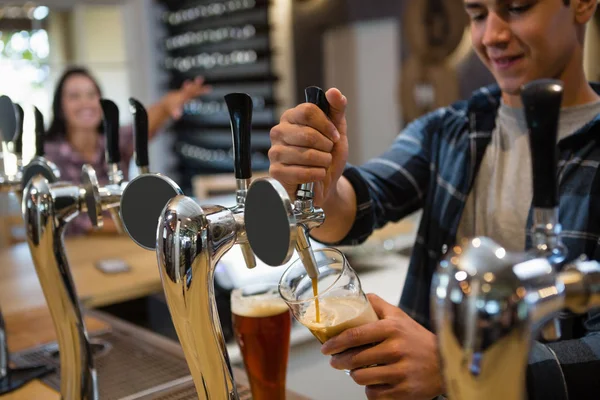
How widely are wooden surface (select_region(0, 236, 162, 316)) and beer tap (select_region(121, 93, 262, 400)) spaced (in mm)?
1221

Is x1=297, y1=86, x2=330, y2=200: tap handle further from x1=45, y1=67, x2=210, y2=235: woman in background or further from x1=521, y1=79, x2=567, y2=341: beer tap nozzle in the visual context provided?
x1=45, y1=67, x2=210, y2=235: woman in background

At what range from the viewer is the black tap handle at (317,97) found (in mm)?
774

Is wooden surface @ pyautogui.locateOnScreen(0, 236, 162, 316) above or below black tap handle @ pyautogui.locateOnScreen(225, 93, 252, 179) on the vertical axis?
below

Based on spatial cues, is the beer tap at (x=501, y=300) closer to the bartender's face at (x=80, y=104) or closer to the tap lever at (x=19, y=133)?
the tap lever at (x=19, y=133)

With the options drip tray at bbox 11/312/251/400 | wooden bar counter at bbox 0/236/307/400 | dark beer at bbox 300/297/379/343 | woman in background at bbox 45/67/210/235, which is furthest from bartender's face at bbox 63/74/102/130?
dark beer at bbox 300/297/379/343

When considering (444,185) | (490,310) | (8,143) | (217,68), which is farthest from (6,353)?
(217,68)

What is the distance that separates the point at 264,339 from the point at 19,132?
0.53 m

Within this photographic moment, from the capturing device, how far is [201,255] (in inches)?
27.0

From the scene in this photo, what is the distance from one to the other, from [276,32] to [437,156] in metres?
4.49

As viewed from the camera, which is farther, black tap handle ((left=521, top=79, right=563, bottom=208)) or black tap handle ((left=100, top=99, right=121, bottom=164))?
black tap handle ((left=100, top=99, right=121, bottom=164))

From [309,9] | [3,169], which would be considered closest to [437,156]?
[3,169]

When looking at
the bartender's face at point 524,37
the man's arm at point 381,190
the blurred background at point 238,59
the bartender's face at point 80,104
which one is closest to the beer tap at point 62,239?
the man's arm at point 381,190

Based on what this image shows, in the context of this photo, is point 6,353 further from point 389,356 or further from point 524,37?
point 524,37

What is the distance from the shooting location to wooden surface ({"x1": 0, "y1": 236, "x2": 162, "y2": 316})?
1.93m
